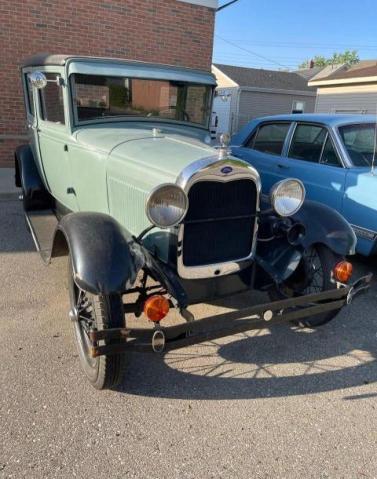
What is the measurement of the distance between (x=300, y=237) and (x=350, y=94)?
14851 millimetres

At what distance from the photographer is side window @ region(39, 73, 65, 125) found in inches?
147

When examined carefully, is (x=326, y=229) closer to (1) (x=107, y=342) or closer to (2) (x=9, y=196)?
(1) (x=107, y=342)

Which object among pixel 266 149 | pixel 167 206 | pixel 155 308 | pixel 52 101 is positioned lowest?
pixel 155 308

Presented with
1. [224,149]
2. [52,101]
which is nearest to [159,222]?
[224,149]

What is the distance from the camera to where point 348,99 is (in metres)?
15.9

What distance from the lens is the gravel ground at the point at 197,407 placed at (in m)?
2.12

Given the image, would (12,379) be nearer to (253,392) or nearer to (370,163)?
(253,392)

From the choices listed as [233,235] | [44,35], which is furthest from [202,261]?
[44,35]

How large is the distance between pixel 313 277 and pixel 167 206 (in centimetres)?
145

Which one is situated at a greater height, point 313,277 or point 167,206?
point 167,206

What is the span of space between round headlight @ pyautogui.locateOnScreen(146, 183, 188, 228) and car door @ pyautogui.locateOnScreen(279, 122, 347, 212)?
2570mm

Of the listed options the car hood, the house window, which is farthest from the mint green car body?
the house window

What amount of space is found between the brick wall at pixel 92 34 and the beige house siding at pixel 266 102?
521 inches

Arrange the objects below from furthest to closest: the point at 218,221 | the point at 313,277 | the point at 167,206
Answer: the point at 313,277 → the point at 218,221 → the point at 167,206
